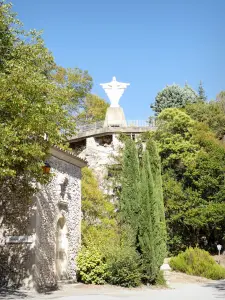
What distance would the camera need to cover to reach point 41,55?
13961 millimetres

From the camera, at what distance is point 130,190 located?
1916 centimetres

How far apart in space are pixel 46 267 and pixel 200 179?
1994 cm

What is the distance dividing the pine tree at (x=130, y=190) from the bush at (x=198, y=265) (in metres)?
7.52

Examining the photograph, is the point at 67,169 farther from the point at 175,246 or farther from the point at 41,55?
the point at 175,246

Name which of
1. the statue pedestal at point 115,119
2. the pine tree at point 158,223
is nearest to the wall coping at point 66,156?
the pine tree at point 158,223

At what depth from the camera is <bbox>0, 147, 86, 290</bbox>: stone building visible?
14492mm

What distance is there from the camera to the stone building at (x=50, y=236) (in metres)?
14.5

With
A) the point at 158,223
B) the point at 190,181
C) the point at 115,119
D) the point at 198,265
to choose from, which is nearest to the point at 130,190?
the point at 158,223

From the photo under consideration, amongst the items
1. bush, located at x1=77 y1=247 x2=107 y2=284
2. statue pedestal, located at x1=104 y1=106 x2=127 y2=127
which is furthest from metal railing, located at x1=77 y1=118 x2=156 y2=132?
bush, located at x1=77 y1=247 x2=107 y2=284

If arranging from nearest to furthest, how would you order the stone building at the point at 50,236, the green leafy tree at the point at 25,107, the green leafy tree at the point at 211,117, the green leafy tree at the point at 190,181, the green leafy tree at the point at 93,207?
the green leafy tree at the point at 25,107
the stone building at the point at 50,236
the green leafy tree at the point at 93,207
the green leafy tree at the point at 190,181
the green leafy tree at the point at 211,117

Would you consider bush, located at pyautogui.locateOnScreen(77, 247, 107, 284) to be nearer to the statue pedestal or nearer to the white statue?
the statue pedestal

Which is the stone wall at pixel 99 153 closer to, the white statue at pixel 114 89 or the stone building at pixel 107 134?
the stone building at pixel 107 134

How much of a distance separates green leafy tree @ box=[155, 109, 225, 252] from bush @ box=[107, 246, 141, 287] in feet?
Result: 48.6

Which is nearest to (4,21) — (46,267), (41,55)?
(41,55)
